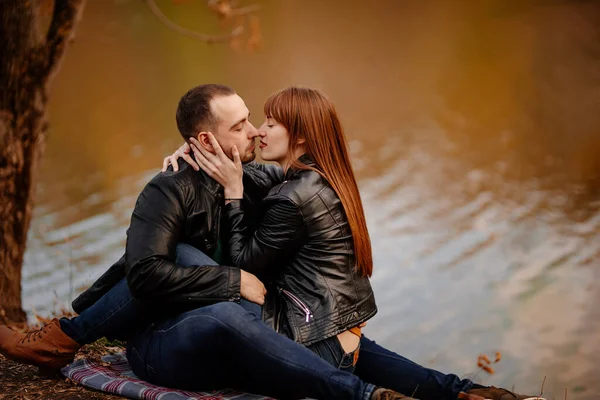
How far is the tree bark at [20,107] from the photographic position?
4711 mm

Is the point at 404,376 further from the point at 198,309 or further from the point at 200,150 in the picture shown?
the point at 200,150

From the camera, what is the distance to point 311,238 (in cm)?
275

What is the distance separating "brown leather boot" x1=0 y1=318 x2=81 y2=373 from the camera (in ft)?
9.34

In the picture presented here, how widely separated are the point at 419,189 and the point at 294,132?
316 inches

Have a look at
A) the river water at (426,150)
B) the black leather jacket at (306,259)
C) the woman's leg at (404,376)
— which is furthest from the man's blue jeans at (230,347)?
the river water at (426,150)

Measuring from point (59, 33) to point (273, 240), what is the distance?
2856 millimetres

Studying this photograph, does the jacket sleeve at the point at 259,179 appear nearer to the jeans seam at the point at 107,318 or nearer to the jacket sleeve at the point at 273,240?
the jacket sleeve at the point at 273,240

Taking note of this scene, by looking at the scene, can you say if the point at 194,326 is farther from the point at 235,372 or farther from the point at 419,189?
the point at 419,189

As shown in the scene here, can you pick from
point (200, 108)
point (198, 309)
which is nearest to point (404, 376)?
point (198, 309)

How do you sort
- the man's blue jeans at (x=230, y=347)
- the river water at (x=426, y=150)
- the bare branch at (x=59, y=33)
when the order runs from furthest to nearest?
the river water at (x=426, y=150)
the bare branch at (x=59, y=33)
the man's blue jeans at (x=230, y=347)

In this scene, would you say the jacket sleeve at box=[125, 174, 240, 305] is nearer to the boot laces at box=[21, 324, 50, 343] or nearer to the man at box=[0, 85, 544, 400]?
the man at box=[0, 85, 544, 400]

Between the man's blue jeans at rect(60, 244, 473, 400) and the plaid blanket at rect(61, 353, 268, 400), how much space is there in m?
0.05

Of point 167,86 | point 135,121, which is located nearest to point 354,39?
point 167,86

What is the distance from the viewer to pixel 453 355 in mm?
6930
